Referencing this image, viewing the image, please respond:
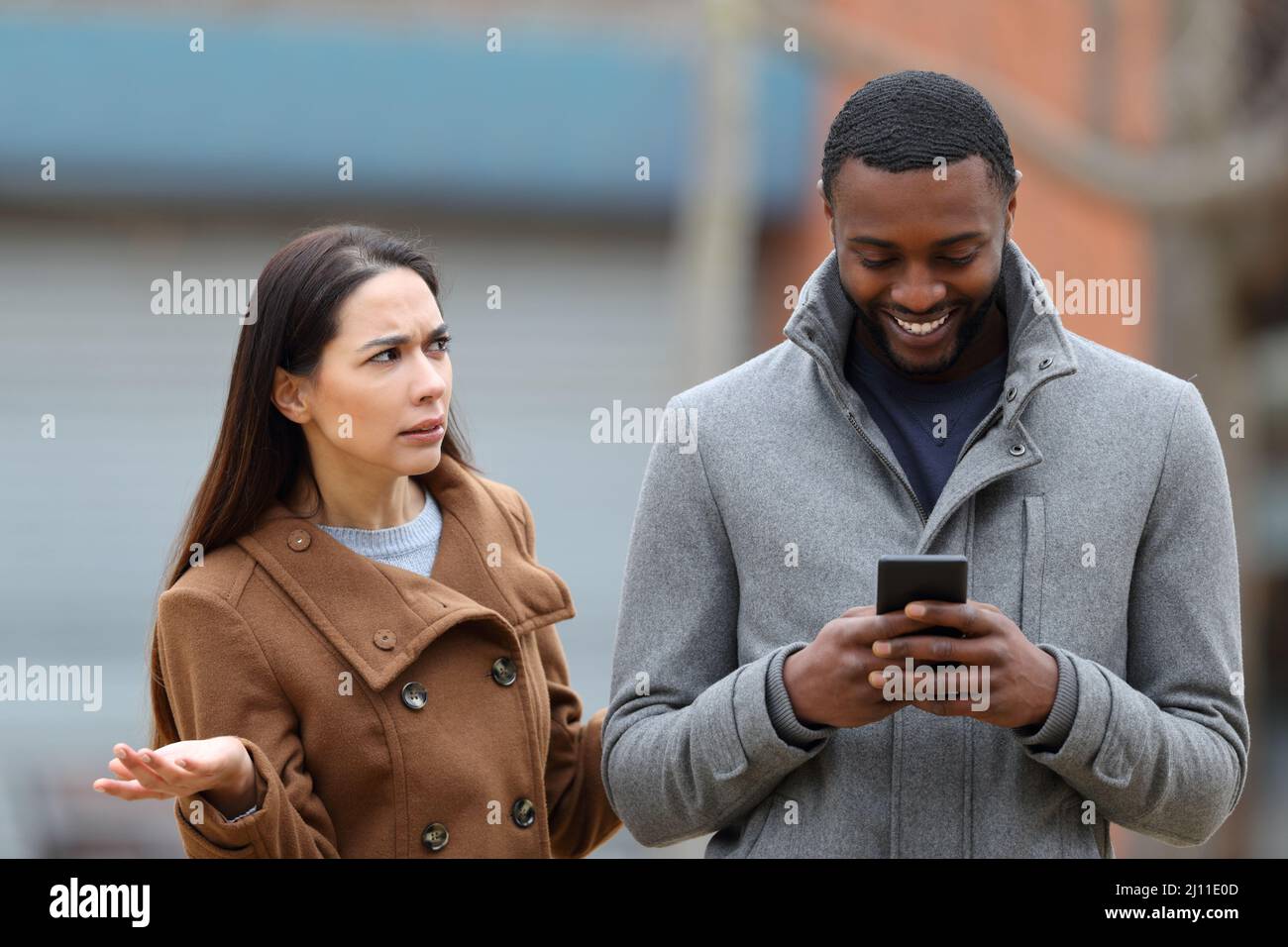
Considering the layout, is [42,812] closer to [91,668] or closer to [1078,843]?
[91,668]

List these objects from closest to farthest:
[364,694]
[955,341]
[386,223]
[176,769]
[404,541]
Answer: [176,769] → [955,341] → [364,694] → [404,541] → [386,223]

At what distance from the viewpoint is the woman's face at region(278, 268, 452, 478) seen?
9.26ft

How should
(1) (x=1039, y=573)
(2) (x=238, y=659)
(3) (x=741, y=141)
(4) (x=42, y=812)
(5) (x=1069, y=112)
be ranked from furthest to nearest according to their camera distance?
(5) (x=1069, y=112), (4) (x=42, y=812), (3) (x=741, y=141), (2) (x=238, y=659), (1) (x=1039, y=573)

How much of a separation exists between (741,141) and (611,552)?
3180 millimetres

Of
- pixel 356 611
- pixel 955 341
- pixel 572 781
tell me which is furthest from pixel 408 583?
pixel 955 341

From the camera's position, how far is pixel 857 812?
255 cm

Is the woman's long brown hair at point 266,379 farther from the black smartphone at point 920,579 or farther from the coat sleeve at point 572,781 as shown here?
the black smartphone at point 920,579

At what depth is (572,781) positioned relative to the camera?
10.0 ft

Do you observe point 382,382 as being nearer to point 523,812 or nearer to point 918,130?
point 523,812

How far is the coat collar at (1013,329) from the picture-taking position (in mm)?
2547

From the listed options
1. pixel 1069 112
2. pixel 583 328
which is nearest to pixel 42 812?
pixel 583 328

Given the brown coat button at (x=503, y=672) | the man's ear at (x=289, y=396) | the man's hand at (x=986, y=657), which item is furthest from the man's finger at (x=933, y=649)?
the man's ear at (x=289, y=396)

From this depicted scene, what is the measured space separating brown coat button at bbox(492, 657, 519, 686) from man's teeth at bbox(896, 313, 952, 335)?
0.89 metres

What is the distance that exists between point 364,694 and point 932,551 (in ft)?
2.97
